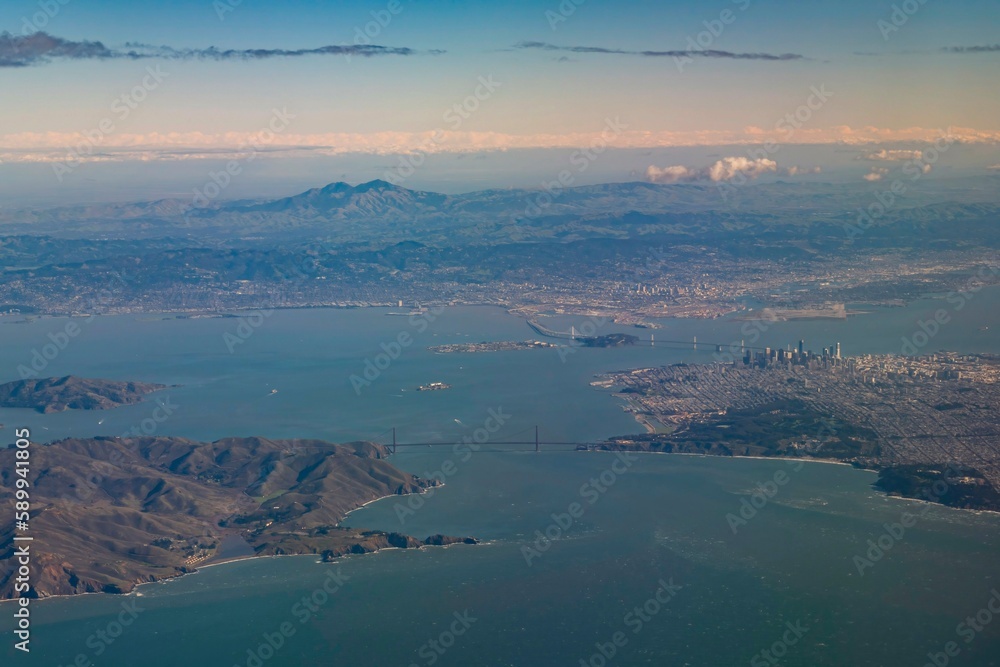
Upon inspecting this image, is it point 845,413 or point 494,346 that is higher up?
point 845,413

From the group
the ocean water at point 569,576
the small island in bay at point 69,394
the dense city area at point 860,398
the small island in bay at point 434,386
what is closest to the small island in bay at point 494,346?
the small island in bay at point 434,386

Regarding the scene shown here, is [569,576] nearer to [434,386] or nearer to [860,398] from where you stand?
[860,398]

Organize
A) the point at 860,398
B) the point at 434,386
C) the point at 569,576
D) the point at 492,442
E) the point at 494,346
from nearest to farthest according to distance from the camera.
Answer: the point at 569,576 < the point at 492,442 < the point at 860,398 < the point at 434,386 < the point at 494,346

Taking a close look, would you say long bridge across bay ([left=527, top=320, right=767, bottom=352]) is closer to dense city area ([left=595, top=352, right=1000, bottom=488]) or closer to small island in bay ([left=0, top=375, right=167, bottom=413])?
dense city area ([left=595, top=352, right=1000, bottom=488])

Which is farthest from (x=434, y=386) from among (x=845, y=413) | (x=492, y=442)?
(x=845, y=413)

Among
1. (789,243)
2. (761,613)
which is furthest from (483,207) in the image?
(761,613)

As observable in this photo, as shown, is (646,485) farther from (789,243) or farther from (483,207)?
(483,207)
